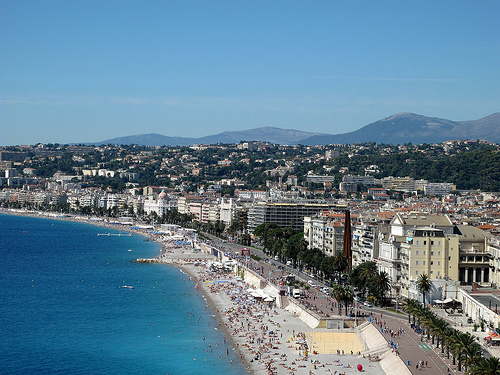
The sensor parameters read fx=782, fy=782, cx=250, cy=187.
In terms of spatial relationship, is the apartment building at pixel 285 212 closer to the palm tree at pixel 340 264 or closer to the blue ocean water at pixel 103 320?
the blue ocean water at pixel 103 320

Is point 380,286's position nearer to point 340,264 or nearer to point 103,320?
point 340,264

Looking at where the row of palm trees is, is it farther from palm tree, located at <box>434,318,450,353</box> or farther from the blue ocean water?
the blue ocean water

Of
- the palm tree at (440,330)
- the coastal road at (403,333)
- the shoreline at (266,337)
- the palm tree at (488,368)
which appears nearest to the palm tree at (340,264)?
the coastal road at (403,333)

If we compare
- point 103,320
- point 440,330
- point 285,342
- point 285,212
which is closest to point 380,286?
point 285,342

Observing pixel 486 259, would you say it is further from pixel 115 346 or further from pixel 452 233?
pixel 115 346

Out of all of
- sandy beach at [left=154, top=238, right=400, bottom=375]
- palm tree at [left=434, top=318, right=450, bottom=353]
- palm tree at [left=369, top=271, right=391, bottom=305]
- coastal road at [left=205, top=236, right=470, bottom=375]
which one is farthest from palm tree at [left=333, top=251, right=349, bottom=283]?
palm tree at [left=434, top=318, right=450, bottom=353]

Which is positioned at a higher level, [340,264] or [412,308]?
[340,264]
